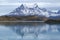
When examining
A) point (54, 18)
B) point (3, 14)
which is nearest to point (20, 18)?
point (3, 14)

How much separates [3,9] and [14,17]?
1.42 ft

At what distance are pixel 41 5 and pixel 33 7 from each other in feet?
1.44

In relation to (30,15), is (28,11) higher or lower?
higher

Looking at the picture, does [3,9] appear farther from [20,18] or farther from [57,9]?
[57,9]

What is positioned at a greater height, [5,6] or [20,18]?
[5,6]

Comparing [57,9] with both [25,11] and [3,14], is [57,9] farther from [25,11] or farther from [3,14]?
[3,14]

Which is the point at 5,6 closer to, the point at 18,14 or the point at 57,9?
the point at 18,14

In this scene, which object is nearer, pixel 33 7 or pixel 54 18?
pixel 54 18

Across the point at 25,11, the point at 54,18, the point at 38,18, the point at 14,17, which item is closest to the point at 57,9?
the point at 54,18

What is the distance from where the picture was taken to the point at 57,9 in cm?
579

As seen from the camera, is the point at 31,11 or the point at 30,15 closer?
the point at 30,15

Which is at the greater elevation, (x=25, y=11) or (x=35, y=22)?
(x=25, y=11)

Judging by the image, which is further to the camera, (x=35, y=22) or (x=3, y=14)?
(x=35, y=22)

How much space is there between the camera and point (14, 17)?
585 centimetres
